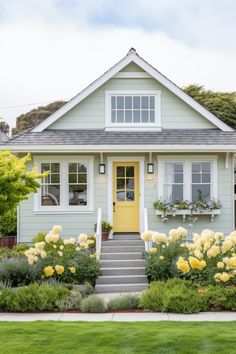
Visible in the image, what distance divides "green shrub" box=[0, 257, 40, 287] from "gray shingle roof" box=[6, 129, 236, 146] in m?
4.68

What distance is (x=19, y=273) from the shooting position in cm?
1131

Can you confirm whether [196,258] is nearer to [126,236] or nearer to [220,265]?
[220,265]

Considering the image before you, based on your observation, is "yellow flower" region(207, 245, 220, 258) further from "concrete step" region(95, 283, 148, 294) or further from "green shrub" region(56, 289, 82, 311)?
"green shrub" region(56, 289, 82, 311)

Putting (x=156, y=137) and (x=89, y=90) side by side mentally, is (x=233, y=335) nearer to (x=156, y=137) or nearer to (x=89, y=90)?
(x=156, y=137)

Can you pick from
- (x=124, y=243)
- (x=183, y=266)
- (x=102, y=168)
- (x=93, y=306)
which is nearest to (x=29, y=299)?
(x=93, y=306)

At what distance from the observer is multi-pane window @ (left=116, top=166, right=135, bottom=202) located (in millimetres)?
15555

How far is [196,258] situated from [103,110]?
7.28 metres

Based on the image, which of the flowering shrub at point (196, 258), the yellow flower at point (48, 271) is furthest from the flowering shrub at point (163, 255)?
the yellow flower at point (48, 271)

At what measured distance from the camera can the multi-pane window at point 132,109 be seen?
53.5 ft

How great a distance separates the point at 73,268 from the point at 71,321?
8.03 ft

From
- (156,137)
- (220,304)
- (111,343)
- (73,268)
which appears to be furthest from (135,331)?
(156,137)

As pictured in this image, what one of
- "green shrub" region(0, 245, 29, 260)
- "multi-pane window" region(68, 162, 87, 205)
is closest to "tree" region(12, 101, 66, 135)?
"multi-pane window" region(68, 162, 87, 205)

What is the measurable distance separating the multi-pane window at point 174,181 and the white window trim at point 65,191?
7.38ft

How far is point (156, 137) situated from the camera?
1562 cm
